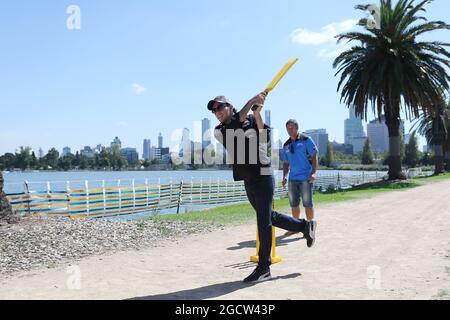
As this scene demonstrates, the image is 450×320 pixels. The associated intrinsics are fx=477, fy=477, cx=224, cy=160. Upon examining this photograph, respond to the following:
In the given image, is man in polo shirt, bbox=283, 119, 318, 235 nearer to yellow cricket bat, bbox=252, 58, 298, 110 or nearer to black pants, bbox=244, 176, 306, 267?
yellow cricket bat, bbox=252, 58, 298, 110

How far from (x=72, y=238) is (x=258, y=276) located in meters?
3.99

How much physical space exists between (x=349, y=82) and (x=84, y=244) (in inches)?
988

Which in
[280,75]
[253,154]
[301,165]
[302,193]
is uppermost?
[280,75]

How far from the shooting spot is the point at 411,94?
28.4 metres

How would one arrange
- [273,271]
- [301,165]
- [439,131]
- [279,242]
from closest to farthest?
1. [273,271]
2. [279,242]
3. [301,165]
4. [439,131]

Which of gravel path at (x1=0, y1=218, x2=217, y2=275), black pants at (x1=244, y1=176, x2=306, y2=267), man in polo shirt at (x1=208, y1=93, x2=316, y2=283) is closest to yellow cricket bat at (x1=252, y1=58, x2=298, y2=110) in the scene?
man in polo shirt at (x1=208, y1=93, x2=316, y2=283)

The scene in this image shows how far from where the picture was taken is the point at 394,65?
89.6ft

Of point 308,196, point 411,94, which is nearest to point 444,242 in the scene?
point 308,196

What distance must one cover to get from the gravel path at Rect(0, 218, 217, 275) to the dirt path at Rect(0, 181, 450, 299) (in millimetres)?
480

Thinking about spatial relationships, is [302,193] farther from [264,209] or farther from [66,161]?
[66,161]

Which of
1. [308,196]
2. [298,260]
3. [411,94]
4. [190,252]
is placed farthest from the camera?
[411,94]

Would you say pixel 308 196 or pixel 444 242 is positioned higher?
pixel 308 196

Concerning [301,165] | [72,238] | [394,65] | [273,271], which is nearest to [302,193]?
[301,165]
